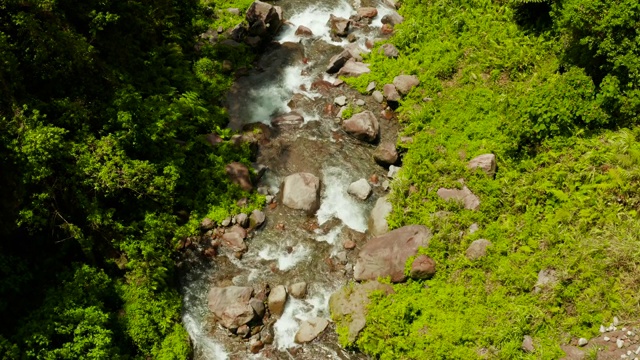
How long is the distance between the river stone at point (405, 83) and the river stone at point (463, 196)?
5825 millimetres

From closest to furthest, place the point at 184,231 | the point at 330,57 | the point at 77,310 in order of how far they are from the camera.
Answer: the point at 77,310 → the point at 184,231 → the point at 330,57

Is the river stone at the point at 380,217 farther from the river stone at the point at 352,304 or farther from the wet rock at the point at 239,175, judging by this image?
the wet rock at the point at 239,175

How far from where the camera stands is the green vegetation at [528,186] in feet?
43.1

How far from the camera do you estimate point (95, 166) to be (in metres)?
14.1

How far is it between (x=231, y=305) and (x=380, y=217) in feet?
19.8

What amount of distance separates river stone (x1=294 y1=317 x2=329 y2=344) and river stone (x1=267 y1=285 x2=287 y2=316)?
2.95 feet

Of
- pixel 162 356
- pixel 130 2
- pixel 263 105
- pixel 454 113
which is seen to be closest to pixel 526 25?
pixel 454 113

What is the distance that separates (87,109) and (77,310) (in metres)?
6.20

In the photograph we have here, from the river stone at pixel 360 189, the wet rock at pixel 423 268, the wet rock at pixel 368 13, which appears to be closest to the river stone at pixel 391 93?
the river stone at pixel 360 189

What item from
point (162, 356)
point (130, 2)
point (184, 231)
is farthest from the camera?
point (130, 2)

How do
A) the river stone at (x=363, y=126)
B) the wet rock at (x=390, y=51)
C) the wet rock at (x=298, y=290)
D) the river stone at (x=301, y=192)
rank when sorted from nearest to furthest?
1. the wet rock at (x=298, y=290)
2. the river stone at (x=301, y=192)
3. the river stone at (x=363, y=126)
4. the wet rock at (x=390, y=51)

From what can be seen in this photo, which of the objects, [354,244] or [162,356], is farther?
[354,244]

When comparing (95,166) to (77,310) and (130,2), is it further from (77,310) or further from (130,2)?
(130,2)

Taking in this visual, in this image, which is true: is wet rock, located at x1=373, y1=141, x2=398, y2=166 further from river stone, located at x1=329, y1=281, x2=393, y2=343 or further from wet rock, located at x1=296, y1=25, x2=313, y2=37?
wet rock, located at x1=296, y1=25, x2=313, y2=37
